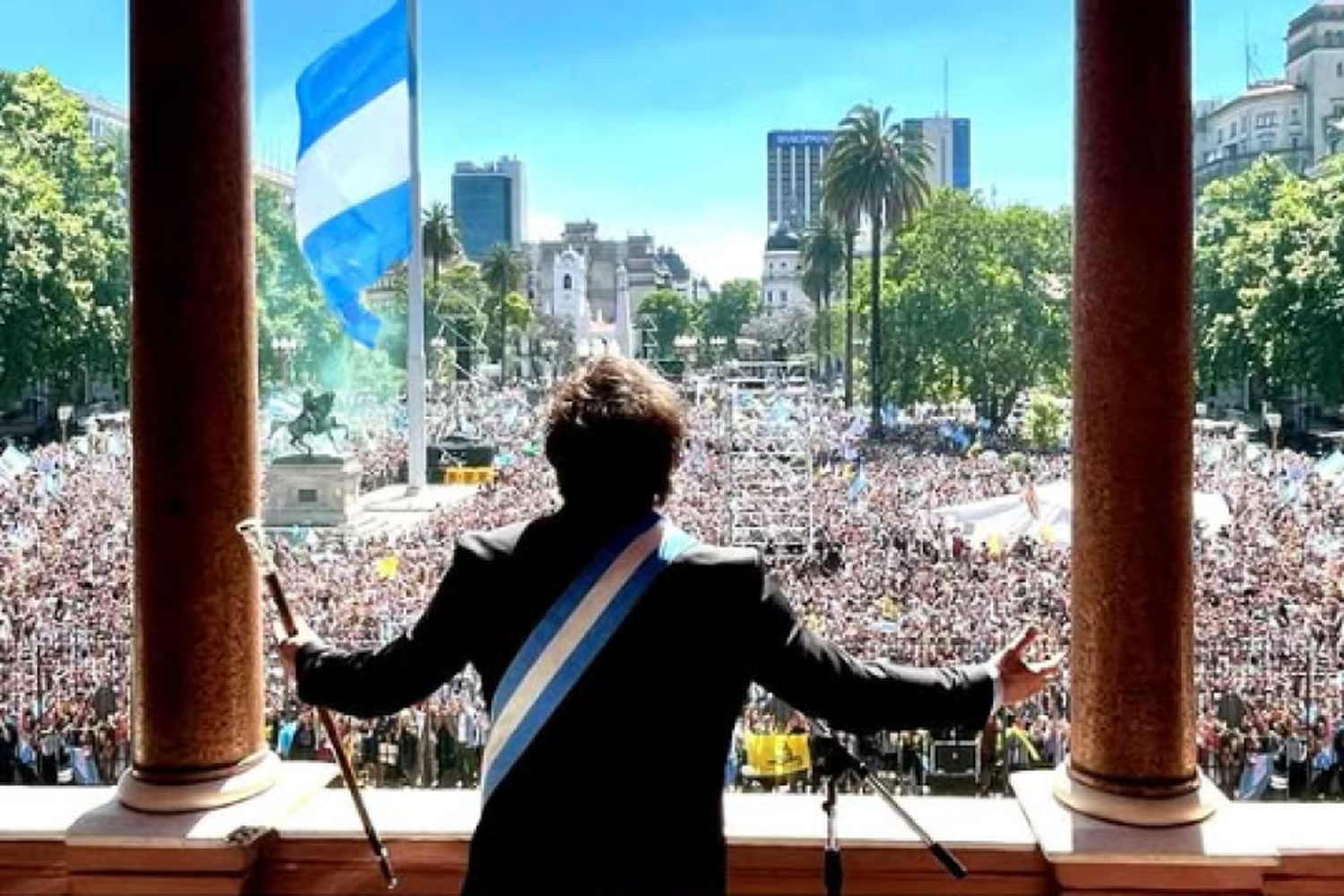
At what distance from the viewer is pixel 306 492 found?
29453 millimetres

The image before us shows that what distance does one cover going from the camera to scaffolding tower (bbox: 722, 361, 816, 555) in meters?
22.1

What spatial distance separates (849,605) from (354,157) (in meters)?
10.00

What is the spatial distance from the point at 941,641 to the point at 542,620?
1141cm

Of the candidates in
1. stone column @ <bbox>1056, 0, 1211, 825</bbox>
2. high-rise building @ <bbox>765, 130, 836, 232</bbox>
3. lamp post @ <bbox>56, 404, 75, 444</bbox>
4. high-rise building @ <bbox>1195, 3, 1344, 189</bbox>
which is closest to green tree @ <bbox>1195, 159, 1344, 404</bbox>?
high-rise building @ <bbox>1195, 3, 1344, 189</bbox>

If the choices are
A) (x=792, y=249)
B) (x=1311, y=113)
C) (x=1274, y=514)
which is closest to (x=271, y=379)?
(x=1274, y=514)

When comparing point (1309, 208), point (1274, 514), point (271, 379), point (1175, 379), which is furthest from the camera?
point (271, 379)

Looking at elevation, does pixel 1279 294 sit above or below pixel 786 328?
below

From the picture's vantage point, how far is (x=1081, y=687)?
393 centimetres

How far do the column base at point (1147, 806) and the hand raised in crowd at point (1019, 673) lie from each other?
→ 146 centimetres

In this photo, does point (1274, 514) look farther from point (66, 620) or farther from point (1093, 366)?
point (1093, 366)

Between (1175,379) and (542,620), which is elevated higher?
(1175,379)

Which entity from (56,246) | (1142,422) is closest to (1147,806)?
(1142,422)

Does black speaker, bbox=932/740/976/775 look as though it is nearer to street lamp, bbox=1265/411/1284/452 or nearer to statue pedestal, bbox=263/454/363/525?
statue pedestal, bbox=263/454/363/525

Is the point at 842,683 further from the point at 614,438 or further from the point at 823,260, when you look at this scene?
the point at 823,260
